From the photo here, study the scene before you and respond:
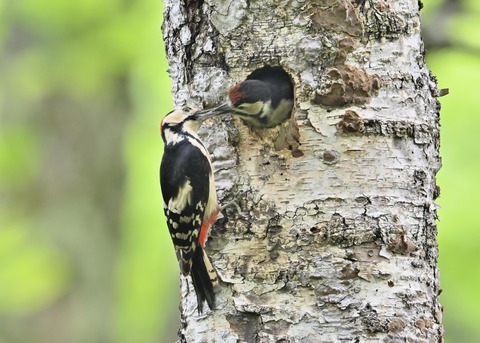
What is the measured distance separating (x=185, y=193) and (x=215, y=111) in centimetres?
42

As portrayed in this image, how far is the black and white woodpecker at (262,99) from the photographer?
3.44 m

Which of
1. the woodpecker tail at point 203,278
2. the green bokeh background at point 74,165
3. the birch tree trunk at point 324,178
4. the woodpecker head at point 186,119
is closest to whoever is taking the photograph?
the birch tree trunk at point 324,178

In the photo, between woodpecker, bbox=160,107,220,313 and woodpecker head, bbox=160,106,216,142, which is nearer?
woodpecker, bbox=160,107,220,313

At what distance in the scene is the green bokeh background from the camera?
8164 mm

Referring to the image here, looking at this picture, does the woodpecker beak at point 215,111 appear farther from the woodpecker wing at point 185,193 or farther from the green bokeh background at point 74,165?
the green bokeh background at point 74,165

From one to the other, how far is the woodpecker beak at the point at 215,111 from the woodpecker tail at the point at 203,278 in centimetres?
57

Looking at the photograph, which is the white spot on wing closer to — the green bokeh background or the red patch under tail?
the red patch under tail

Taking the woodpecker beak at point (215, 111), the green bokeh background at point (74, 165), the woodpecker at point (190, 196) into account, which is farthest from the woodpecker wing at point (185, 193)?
the green bokeh background at point (74, 165)

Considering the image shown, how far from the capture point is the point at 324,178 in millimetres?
3332

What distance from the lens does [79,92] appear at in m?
8.31

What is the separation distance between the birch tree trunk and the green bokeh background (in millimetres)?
4588

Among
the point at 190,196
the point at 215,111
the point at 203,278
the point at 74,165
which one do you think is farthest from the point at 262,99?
the point at 74,165

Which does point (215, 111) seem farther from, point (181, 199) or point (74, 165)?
point (74, 165)

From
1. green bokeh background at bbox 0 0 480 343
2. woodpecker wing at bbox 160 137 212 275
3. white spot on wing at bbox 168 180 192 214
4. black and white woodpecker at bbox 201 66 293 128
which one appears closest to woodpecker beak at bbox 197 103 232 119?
black and white woodpecker at bbox 201 66 293 128
